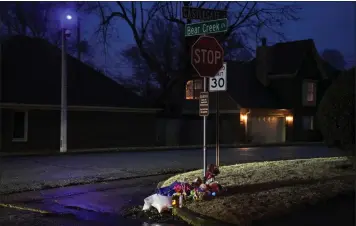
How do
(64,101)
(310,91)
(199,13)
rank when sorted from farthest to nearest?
(310,91), (64,101), (199,13)

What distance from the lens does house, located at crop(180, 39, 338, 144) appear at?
34.5 metres

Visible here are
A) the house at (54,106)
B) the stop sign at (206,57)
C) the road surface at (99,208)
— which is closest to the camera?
the road surface at (99,208)

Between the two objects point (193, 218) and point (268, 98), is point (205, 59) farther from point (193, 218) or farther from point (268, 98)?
point (268, 98)

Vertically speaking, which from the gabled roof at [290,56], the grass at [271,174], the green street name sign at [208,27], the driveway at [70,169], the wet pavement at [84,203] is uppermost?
the gabled roof at [290,56]

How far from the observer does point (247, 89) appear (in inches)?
1430

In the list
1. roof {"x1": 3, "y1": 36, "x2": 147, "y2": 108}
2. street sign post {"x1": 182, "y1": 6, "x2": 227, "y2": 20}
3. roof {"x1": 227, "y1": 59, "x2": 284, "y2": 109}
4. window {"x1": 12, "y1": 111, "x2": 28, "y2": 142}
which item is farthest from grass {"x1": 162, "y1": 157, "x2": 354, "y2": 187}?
roof {"x1": 227, "y1": 59, "x2": 284, "y2": 109}

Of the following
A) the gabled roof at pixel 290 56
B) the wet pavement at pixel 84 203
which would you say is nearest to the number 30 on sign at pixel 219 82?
the wet pavement at pixel 84 203

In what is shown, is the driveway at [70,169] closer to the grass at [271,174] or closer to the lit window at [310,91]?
the grass at [271,174]

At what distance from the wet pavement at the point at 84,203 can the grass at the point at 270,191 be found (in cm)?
86

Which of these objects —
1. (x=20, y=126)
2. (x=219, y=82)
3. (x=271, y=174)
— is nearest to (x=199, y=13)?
(x=219, y=82)

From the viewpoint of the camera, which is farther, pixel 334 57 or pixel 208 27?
pixel 334 57

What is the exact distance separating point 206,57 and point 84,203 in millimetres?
3978

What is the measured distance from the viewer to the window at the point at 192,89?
3484 centimetres

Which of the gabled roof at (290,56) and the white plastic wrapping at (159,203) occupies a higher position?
the gabled roof at (290,56)
